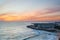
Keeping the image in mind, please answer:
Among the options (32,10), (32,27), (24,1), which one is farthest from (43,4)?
(32,27)

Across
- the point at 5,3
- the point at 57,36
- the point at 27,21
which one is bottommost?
the point at 57,36

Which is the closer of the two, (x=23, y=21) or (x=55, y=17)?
(x=23, y=21)

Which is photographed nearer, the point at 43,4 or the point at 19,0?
the point at 19,0

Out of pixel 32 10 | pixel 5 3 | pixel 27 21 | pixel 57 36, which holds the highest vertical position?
pixel 5 3

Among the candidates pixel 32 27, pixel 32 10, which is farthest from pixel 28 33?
pixel 32 10

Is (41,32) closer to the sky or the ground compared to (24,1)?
closer to the ground

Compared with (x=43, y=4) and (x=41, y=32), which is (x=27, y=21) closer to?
(x=41, y=32)

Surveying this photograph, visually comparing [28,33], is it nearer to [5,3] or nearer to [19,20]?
[19,20]
